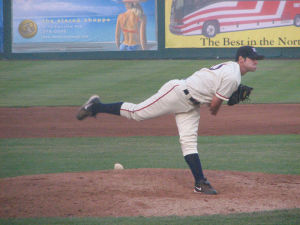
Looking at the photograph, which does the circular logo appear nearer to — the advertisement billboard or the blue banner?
the blue banner

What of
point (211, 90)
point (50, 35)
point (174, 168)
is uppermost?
point (50, 35)

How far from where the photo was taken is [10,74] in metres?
18.0

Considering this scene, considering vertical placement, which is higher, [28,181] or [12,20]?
[12,20]

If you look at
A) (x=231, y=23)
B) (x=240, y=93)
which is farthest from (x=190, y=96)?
(x=231, y=23)

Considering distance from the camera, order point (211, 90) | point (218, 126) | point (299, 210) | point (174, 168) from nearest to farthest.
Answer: point (299, 210)
point (211, 90)
point (174, 168)
point (218, 126)

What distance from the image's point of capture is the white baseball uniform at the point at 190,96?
17.0ft

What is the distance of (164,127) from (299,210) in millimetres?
5797

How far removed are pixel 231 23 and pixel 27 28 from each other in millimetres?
8458

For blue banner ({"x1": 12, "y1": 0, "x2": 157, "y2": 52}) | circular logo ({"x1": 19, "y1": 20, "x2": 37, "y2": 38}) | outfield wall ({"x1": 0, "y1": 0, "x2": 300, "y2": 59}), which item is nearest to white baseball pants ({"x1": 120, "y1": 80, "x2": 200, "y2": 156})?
outfield wall ({"x1": 0, "y1": 0, "x2": 300, "y2": 59})

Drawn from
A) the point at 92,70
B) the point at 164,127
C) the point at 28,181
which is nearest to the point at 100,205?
the point at 28,181

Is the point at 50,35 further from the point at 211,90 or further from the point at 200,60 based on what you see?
the point at 211,90

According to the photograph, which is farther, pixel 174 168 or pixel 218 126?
pixel 218 126

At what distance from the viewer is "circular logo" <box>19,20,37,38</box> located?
22625mm

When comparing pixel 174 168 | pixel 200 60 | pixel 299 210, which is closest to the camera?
pixel 299 210
